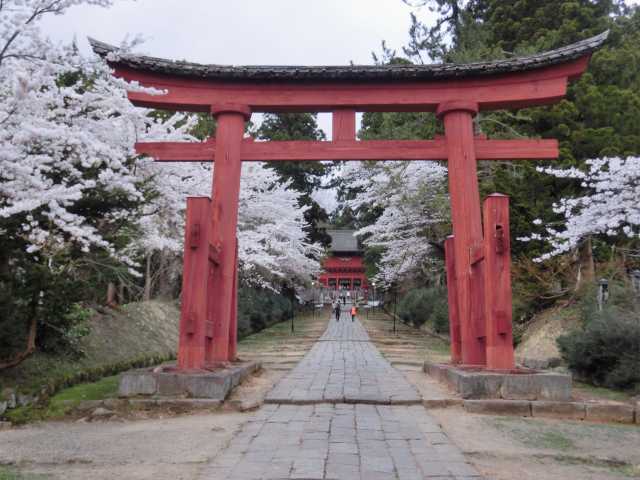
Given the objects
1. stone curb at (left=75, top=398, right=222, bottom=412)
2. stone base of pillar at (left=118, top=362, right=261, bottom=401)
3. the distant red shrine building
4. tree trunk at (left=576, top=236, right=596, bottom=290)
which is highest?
the distant red shrine building

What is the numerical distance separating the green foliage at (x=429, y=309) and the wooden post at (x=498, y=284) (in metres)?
13.8

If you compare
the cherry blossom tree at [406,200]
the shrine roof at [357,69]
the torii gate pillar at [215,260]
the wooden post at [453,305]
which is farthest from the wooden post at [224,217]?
the cherry blossom tree at [406,200]

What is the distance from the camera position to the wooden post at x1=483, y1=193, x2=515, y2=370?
7582 mm

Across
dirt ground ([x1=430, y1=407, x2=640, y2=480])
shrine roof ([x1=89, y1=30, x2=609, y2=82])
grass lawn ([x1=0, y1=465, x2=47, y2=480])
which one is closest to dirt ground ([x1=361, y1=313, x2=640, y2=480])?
dirt ground ([x1=430, y1=407, x2=640, y2=480])

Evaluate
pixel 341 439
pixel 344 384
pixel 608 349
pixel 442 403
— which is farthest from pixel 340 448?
pixel 608 349

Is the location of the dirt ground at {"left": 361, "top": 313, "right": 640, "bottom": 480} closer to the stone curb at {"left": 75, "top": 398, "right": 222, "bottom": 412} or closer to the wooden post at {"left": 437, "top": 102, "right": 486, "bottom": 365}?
the wooden post at {"left": 437, "top": 102, "right": 486, "bottom": 365}

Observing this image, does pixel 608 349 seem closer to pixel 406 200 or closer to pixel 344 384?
pixel 344 384

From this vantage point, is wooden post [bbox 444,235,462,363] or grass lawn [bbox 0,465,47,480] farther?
wooden post [bbox 444,235,462,363]

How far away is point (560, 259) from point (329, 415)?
373 inches

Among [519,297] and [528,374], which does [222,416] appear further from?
[519,297]

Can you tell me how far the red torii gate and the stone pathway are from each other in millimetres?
1854

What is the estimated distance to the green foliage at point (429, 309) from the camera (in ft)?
72.7

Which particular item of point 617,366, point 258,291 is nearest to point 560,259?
point 617,366

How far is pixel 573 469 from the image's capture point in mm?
4762
